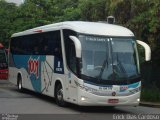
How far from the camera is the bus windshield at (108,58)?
17438mm

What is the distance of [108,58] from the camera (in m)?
17.7

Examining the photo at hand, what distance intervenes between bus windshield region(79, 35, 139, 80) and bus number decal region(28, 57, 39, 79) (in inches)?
225

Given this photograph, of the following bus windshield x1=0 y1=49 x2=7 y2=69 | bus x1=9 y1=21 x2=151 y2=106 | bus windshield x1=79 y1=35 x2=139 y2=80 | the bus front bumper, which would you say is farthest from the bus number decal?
bus windshield x1=0 y1=49 x2=7 y2=69

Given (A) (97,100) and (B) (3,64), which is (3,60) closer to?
(B) (3,64)

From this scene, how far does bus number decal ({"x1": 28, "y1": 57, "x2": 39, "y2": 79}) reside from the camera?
22969mm

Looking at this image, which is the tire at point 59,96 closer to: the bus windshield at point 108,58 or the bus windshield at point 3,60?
the bus windshield at point 108,58

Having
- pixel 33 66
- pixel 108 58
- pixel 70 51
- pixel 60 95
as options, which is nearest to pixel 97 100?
pixel 108 58

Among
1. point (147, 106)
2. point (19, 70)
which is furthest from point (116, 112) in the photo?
point (19, 70)

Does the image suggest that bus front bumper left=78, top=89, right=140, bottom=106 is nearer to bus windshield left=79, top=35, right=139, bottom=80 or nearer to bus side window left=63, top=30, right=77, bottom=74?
bus windshield left=79, top=35, right=139, bottom=80

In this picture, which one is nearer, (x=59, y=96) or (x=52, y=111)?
(x=52, y=111)

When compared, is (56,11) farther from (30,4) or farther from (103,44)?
(103,44)

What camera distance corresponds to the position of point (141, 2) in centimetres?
2739

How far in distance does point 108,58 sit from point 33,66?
6.78 m

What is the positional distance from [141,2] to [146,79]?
442 centimetres
